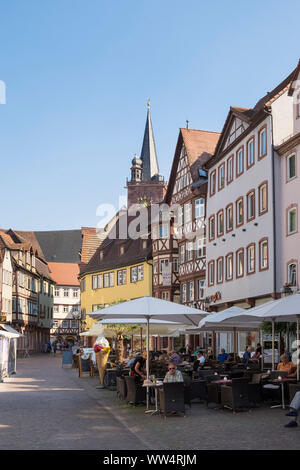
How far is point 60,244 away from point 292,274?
92655 mm

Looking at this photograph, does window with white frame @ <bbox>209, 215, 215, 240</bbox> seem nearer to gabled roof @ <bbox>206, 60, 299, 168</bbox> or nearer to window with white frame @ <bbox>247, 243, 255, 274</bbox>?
gabled roof @ <bbox>206, 60, 299, 168</bbox>

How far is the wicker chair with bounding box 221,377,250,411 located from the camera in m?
15.0

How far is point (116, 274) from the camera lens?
61.5 meters

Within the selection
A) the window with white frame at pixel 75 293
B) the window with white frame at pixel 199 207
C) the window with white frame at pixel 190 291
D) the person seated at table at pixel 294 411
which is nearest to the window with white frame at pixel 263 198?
the window with white frame at pixel 199 207

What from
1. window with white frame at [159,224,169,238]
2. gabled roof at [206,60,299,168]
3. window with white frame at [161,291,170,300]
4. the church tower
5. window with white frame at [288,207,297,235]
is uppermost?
the church tower

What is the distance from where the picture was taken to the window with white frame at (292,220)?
96.9 feet

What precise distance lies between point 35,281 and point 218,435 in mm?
71530

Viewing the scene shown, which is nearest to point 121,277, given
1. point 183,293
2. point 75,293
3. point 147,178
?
point 183,293

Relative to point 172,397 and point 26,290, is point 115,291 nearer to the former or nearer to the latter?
point 26,290

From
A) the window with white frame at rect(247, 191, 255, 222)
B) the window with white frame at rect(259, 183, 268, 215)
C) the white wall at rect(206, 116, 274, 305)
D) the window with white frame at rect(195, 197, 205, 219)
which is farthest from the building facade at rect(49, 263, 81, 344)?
the window with white frame at rect(259, 183, 268, 215)

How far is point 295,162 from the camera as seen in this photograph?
2969 cm

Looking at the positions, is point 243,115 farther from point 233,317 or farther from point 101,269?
point 101,269

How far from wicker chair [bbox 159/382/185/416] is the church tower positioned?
93609mm

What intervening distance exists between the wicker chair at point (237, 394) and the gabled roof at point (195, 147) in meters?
30.7
